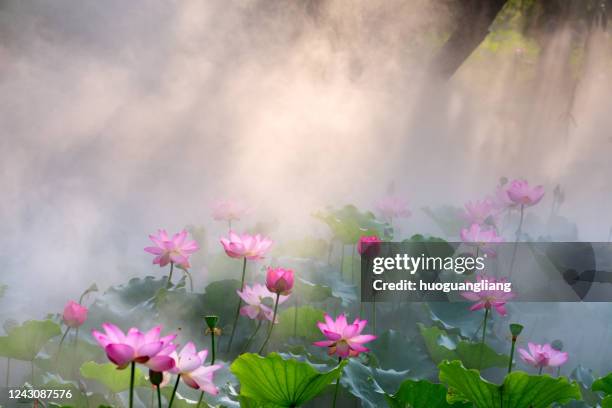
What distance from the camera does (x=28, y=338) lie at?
1267mm

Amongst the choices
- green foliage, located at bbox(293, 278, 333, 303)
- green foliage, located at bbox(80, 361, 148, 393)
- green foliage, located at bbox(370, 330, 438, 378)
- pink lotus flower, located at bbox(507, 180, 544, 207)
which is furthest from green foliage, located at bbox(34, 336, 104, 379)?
pink lotus flower, located at bbox(507, 180, 544, 207)

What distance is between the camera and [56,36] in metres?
3.47

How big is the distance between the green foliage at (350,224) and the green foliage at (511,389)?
72 centimetres

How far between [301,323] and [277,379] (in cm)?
52

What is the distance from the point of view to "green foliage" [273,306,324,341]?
4.75ft

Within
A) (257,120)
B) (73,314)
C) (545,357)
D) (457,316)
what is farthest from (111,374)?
(257,120)

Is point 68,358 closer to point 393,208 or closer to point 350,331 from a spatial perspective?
point 350,331

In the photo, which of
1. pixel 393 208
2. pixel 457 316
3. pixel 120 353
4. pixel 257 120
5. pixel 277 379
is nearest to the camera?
pixel 120 353

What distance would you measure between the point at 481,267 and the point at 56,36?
2.41m

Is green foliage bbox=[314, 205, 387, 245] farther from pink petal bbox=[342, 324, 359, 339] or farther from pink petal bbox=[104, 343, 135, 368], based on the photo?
pink petal bbox=[104, 343, 135, 368]

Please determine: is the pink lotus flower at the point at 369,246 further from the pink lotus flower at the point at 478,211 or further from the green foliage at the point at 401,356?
the pink lotus flower at the point at 478,211

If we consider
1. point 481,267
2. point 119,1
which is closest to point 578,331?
point 481,267

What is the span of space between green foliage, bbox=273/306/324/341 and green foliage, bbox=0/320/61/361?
42 centimetres

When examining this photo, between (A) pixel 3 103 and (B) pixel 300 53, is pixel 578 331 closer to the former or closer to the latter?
(B) pixel 300 53
